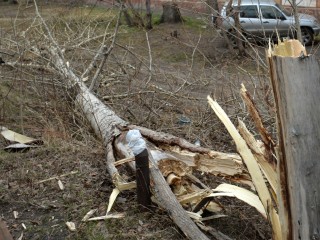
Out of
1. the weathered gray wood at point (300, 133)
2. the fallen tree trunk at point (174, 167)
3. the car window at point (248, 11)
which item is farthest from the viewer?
the car window at point (248, 11)

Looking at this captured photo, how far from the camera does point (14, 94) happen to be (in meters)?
7.97

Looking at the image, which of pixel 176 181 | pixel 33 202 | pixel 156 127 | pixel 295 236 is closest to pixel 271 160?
pixel 295 236

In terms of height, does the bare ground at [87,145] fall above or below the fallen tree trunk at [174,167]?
below

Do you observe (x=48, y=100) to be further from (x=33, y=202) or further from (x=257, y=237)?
(x=257, y=237)

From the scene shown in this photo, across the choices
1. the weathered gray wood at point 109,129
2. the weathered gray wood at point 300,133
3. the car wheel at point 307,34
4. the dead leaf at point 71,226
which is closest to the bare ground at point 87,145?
the dead leaf at point 71,226

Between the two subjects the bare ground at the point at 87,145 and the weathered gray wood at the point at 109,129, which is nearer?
the weathered gray wood at the point at 109,129

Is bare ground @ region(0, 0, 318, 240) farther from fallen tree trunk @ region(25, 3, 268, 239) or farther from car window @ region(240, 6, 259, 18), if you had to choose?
car window @ region(240, 6, 259, 18)

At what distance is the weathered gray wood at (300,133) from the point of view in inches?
115

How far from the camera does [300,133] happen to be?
3.00 metres

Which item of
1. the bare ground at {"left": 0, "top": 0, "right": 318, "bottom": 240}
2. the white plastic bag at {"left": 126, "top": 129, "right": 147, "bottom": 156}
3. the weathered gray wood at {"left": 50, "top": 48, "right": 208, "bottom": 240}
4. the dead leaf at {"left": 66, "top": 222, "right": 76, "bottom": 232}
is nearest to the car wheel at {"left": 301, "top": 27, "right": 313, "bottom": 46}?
the bare ground at {"left": 0, "top": 0, "right": 318, "bottom": 240}

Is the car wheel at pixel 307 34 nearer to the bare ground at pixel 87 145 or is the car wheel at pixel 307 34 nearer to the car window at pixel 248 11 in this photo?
the car window at pixel 248 11

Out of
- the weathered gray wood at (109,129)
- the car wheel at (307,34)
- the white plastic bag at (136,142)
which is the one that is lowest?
the car wheel at (307,34)

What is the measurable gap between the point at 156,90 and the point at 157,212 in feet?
12.2

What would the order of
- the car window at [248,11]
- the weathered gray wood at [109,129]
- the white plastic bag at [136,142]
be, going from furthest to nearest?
the car window at [248,11]
the white plastic bag at [136,142]
the weathered gray wood at [109,129]
